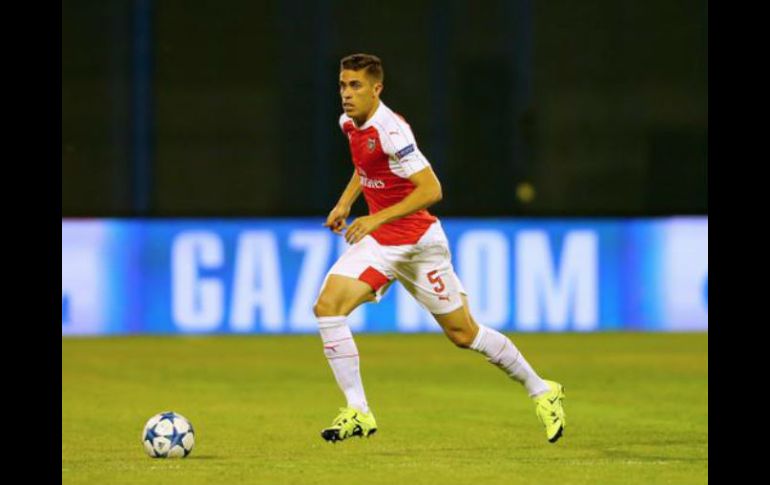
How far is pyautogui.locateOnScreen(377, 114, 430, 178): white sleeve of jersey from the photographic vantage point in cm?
972

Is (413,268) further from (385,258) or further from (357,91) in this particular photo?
(357,91)

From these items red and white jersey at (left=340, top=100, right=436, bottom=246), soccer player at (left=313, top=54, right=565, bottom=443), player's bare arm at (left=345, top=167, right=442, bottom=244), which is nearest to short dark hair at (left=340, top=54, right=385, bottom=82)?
soccer player at (left=313, top=54, right=565, bottom=443)

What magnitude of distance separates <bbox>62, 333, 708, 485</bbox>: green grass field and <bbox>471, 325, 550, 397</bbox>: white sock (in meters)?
0.34

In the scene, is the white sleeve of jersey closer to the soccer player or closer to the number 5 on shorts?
the soccer player

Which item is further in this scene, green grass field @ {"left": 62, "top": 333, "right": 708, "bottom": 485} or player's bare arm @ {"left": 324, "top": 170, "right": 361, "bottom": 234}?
player's bare arm @ {"left": 324, "top": 170, "right": 361, "bottom": 234}

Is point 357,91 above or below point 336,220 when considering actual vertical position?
above

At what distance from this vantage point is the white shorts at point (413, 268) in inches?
388

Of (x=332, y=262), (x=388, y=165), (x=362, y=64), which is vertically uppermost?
(x=362, y=64)

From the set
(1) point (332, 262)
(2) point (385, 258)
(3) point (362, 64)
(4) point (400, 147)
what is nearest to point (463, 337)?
(2) point (385, 258)

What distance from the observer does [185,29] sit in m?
20.4

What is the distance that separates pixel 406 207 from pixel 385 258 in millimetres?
415

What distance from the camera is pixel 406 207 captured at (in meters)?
9.60

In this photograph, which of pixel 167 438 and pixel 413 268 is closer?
pixel 167 438
